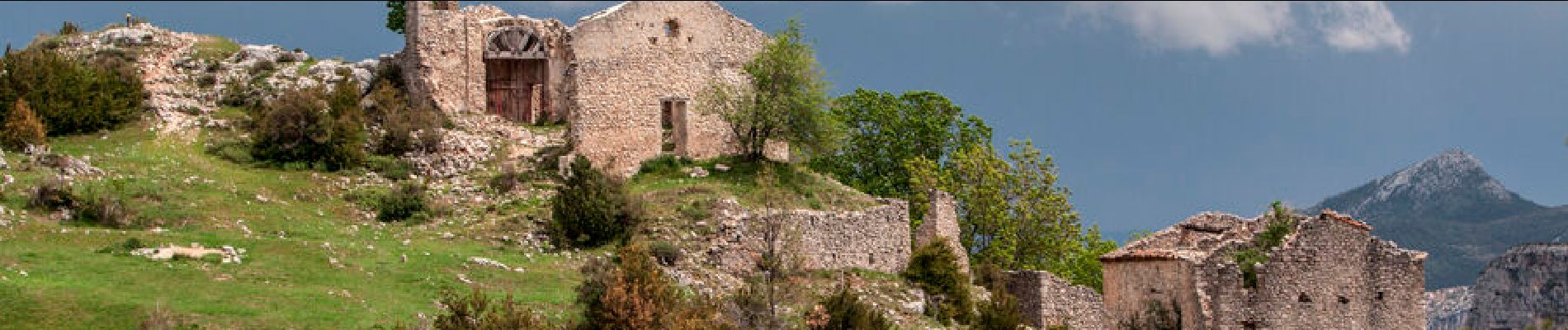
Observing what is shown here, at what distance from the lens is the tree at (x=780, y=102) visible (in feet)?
159

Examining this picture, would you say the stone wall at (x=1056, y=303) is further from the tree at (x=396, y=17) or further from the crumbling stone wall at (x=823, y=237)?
the tree at (x=396, y=17)

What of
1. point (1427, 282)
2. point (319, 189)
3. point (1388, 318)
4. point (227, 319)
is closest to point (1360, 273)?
point (1388, 318)

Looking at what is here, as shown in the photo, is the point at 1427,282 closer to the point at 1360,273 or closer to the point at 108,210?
the point at 1360,273

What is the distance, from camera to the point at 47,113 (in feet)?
144

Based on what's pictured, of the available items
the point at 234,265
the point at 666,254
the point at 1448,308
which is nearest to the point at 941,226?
the point at 666,254

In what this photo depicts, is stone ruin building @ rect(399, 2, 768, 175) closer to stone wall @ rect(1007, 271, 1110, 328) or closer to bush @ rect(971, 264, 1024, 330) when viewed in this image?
stone wall @ rect(1007, 271, 1110, 328)

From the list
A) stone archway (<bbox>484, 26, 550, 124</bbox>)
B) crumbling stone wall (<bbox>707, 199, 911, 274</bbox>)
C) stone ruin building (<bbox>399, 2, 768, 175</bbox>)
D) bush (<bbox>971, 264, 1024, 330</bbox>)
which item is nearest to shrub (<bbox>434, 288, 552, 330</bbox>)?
crumbling stone wall (<bbox>707, 199, 911, 274</bbox>)

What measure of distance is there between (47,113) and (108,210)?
8.29m

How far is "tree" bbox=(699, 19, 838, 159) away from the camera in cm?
4856

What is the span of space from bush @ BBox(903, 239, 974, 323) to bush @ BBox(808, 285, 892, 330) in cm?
538

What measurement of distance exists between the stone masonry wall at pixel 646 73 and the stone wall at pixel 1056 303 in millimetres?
9338

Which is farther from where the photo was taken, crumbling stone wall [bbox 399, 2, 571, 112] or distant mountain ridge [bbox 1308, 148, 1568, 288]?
distant mountain ridge [bbox 1308, 148, 1568, 288]

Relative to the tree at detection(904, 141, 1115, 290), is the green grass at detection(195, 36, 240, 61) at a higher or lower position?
higher

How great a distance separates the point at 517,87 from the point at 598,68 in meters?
3.80
